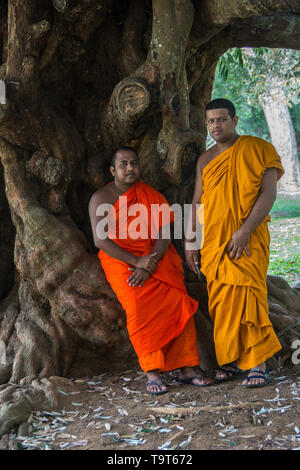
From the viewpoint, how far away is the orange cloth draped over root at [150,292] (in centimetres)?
405

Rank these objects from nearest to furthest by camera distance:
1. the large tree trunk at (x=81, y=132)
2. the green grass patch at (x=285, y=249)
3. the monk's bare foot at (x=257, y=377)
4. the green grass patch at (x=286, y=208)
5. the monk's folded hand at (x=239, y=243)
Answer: the monk's bare foot at (x=257, y=377) → the monk's folded hand at (x=239, y=243) → the large tree trunk at (x=81, y=132) → the green grass patch at (x=285, y=249) → the green grass patch at (x=286, y=208)

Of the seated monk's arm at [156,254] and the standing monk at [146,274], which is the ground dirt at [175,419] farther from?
the seated monk's arm at [156,254]

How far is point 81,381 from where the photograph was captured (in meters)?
4.29

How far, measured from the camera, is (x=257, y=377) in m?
3.91

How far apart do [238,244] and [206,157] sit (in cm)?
88

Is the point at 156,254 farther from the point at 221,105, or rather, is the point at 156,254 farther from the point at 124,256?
the point at 221,105

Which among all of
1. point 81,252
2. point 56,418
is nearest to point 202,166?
point 81,252

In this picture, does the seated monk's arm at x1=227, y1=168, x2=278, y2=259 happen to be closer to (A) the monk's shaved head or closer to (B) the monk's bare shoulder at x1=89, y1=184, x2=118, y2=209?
(A) the monk's shaved head

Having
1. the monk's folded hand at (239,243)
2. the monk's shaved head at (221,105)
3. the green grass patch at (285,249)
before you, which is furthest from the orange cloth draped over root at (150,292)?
the green grass patch at (285,249)

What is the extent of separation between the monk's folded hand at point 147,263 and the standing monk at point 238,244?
1.37 ft

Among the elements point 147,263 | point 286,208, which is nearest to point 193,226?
point 147,263

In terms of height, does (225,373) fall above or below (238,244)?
below
